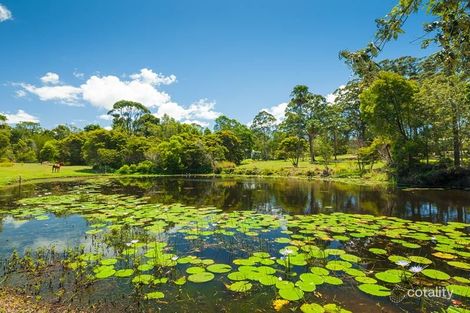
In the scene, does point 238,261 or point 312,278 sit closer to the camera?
point 312,278

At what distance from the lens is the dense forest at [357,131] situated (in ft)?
13.9

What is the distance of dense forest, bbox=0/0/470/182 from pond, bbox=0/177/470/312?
377cm

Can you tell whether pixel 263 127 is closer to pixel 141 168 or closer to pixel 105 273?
pixel 141 168

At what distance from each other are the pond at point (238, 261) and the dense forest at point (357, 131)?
12.4ft

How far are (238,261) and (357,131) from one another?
47451 millimetres

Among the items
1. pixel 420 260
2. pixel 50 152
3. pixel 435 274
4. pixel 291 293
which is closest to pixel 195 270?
pixel 291 293

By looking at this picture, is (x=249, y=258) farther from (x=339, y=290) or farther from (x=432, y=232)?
(x=432, y=232)

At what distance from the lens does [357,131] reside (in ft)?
160

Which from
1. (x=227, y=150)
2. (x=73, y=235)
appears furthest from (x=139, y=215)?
(x=227, y=150)

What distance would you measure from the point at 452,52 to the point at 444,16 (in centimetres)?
→ 51

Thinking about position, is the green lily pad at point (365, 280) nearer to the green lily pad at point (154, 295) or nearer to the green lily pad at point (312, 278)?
the green lily pad at point (312, 278)

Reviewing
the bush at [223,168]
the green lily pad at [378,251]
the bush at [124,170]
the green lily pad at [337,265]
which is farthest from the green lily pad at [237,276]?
the bush at [124,170]

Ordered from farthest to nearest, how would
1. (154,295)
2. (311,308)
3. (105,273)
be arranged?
(105,273), (154,295), (311,308)

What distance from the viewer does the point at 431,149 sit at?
2533cm
